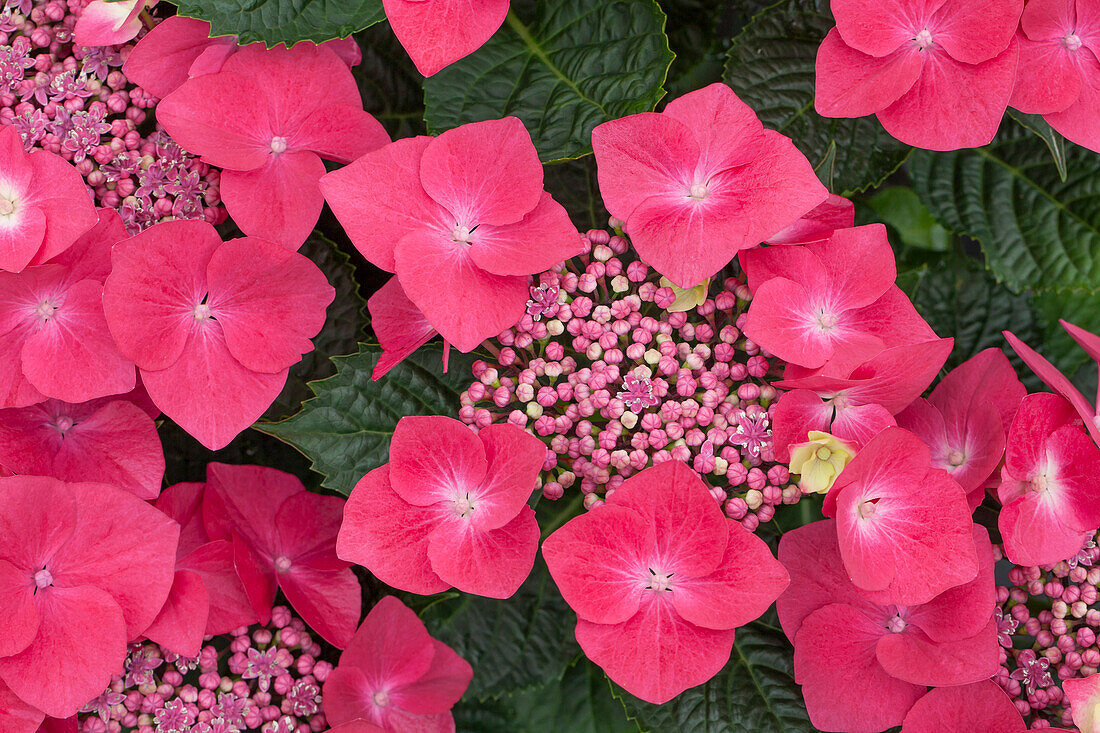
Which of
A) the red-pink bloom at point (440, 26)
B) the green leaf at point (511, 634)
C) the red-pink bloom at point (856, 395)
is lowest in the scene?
the green leaf at point (511, 634)

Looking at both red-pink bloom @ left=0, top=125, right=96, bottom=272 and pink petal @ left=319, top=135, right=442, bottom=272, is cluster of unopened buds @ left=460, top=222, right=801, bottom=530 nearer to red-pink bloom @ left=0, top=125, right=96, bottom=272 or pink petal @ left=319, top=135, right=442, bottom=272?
pink petal @ left=319, top=135, right=442, bottom=272

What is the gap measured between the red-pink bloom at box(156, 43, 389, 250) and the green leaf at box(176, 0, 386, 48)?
2 centimetres

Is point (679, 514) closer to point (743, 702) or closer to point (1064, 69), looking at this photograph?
point (743, 702)

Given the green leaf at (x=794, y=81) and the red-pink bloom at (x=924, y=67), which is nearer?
the red-pink bloom at (x=924, y=67)

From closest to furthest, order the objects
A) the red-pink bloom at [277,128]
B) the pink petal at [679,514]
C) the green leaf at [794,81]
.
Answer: the pink petal at [679,514], the red-pink bloom at [277,128], the green leaf at [794,81]

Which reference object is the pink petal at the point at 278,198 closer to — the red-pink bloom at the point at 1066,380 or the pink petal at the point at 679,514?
the pink petal at the point at 679,514

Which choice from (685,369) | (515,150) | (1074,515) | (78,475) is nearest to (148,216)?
(78,475)

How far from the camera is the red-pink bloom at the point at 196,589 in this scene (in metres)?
0.71

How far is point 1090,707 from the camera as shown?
67 centimetres

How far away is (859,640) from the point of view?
73 centimetres

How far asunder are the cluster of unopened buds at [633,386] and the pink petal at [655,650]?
0.32 feet

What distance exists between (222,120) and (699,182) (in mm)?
382

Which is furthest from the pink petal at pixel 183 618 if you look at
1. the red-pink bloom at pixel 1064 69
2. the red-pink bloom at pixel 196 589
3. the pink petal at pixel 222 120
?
the red-pink bloom at pixel 1064 69

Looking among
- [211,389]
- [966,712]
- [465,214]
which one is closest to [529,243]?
[465,214]
